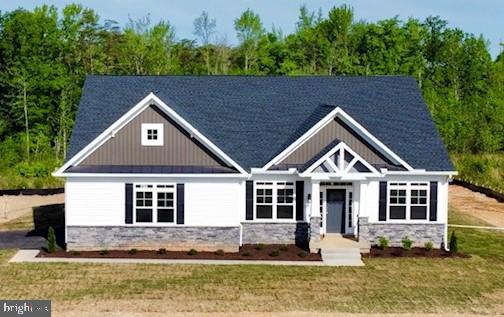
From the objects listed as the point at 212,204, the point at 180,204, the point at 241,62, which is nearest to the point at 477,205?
the point at 212,204

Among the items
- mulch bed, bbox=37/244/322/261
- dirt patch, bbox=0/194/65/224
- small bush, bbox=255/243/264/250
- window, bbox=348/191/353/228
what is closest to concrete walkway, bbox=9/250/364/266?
mulch bed, bbox=37/244/322/261

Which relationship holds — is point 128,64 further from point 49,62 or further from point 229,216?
point 229,216

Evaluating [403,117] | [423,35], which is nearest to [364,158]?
[403,117]

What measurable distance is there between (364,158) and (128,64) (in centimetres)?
4536

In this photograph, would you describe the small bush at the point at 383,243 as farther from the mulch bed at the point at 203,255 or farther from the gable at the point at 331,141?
the gable at the point at 331,141

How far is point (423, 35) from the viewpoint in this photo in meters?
78.4

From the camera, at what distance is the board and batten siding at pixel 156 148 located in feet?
94.3

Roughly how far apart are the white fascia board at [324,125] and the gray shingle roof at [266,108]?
833 mm

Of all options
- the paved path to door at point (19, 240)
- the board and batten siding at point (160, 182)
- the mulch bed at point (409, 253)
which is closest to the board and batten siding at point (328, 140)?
the board and batten siding at point (160, 182)

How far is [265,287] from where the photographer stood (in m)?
23.2

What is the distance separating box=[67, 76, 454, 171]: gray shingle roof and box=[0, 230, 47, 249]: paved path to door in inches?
162

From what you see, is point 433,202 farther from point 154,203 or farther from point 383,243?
point 154,203

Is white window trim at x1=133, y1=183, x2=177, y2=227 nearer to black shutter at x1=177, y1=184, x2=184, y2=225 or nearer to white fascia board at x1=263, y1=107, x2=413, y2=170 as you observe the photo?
black shutter at x1=177, y1=184, x2=184, y2=225

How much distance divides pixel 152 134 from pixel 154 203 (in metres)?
2.83
